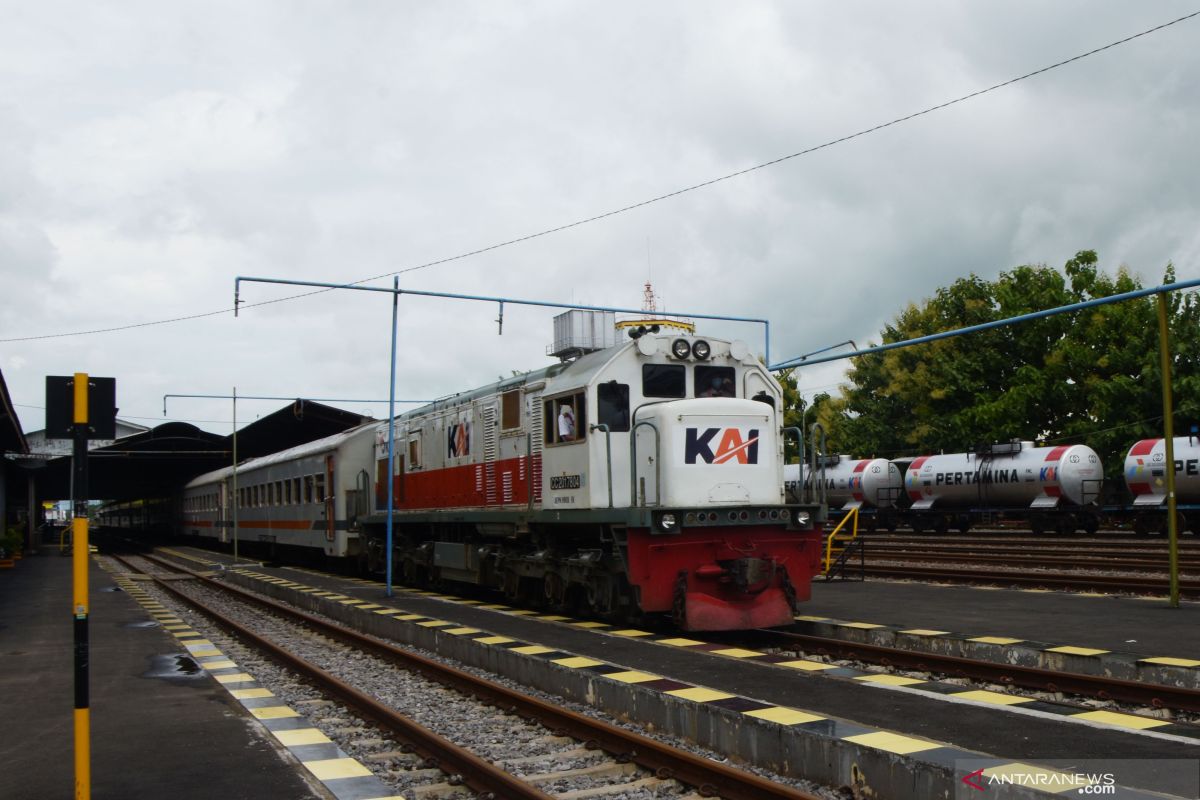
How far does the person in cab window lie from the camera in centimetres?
1388

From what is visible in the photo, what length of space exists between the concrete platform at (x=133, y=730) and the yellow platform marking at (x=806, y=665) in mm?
5398

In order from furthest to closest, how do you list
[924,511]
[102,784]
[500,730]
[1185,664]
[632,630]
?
[924,511]
[632,630]
[1185,664]
[500,730]
[102,784]

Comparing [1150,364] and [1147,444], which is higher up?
[1150,364]

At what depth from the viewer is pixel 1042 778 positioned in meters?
5.64

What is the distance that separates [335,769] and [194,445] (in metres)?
47.3

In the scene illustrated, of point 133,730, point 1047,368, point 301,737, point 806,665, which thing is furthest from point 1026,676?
point 1047,368

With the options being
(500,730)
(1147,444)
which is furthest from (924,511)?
(500,730)

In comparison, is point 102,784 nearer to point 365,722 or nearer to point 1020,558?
point 365,722

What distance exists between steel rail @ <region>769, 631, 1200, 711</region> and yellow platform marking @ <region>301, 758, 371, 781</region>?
235 inches

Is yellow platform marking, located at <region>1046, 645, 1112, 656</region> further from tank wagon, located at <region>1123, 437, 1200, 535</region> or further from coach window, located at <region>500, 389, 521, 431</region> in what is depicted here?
tank wagon, located at <region>1123, 437, 1200, 535</region>

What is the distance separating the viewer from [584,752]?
25.1 feet

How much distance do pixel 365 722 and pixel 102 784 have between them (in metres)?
2.54

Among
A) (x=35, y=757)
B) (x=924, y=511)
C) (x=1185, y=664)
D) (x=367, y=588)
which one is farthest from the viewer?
(x=924, y=511)

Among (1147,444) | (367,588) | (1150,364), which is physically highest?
(1150,364)
